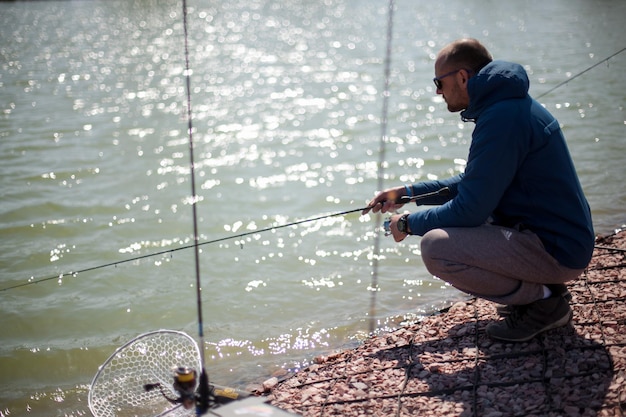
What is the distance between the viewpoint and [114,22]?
946 inches

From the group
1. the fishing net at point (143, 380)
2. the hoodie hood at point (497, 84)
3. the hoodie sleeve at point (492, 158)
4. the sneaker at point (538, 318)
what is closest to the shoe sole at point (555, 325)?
the sneaker at point (538, 318)

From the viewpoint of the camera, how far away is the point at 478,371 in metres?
3.62

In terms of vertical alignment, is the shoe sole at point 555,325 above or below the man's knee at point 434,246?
below

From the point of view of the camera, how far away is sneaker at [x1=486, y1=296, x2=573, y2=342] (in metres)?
3.65

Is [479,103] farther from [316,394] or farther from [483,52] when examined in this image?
[316,394]

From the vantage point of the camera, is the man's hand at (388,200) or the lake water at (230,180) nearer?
the man's hand at (388,200)

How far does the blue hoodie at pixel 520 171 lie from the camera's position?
131 inches

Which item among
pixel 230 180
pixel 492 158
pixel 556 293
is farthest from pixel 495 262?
pixel 230 180

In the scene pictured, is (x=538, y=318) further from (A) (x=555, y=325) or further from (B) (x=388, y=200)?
(B) (x=388, y=200)

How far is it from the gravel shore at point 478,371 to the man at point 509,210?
7.4 inches

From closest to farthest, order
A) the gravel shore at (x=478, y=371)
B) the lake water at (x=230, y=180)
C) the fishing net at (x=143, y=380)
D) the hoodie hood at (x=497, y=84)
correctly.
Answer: the gravel shore at (x=478, y=371) < the hoodie hood at (x=497, y=84) < the fishing net at (x=143, y=380) < the lake water at (x=230, y=180)

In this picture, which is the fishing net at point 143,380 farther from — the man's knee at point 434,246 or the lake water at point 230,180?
the man's knee at point 434,246

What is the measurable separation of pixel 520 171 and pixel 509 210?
24 cm

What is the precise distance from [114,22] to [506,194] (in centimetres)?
2274
